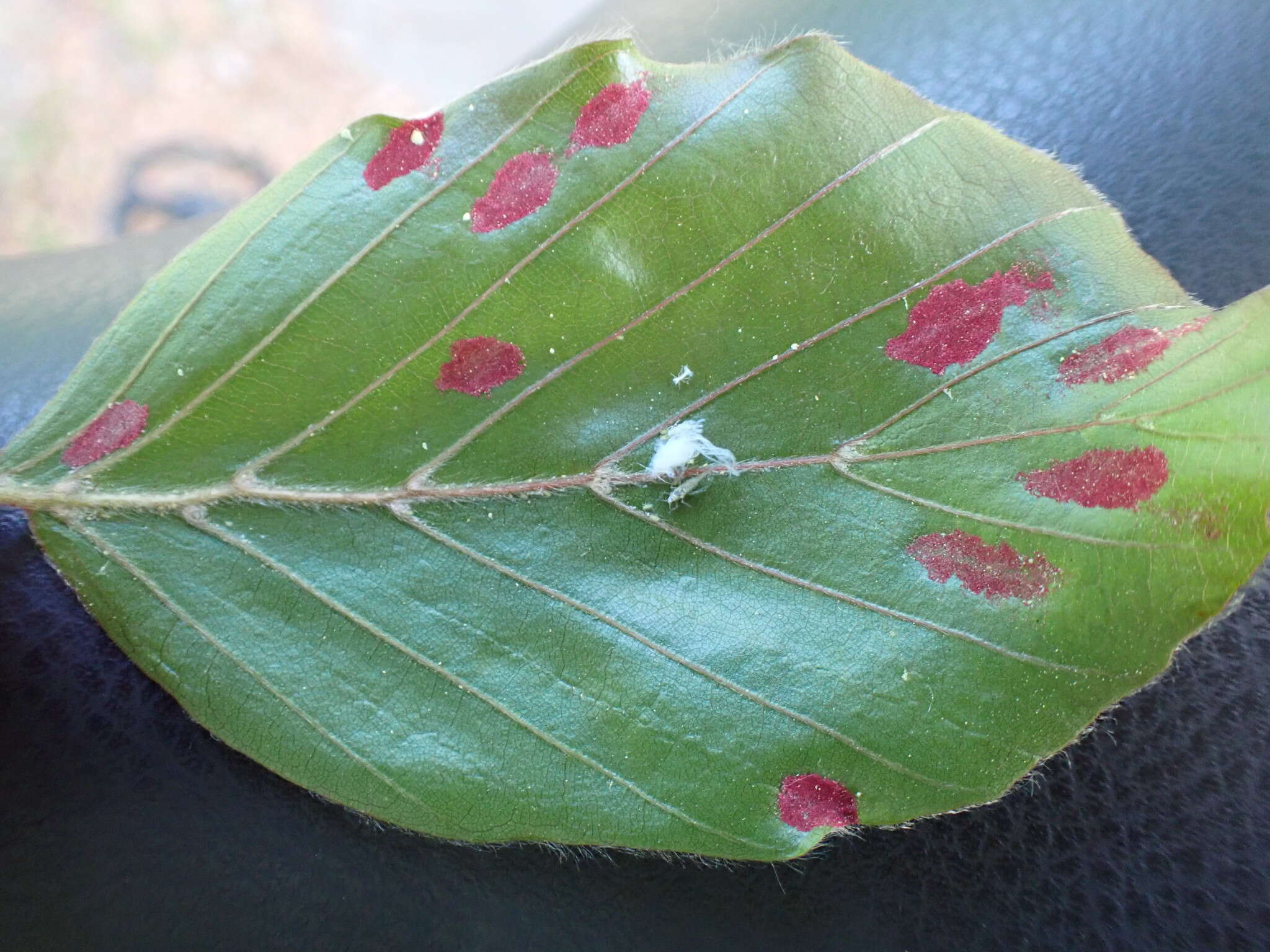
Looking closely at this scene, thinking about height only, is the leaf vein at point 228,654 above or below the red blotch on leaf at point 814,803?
above

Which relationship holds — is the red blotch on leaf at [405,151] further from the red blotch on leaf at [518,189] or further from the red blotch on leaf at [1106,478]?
the red blotch on leaf at [1106,478]

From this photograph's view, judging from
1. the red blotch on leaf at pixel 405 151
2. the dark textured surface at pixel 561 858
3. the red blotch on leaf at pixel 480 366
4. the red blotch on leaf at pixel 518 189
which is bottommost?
the dark textured surface at pixel 561 858

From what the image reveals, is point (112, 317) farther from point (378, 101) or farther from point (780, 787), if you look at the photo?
point (378, 101)

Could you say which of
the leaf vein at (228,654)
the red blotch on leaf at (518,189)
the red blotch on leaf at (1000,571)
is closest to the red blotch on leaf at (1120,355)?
the red blotch on leaf at (1000,571)

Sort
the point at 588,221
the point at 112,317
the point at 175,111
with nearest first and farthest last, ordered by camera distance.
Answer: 1. the point at 588,221
2. the point at 112,317
3. the point at 175,111

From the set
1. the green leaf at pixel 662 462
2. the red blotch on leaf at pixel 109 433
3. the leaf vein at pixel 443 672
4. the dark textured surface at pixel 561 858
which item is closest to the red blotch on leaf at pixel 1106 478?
the green leaf at pixel 662 462

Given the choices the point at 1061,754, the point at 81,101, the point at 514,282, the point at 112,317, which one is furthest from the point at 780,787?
the point at 81,101
